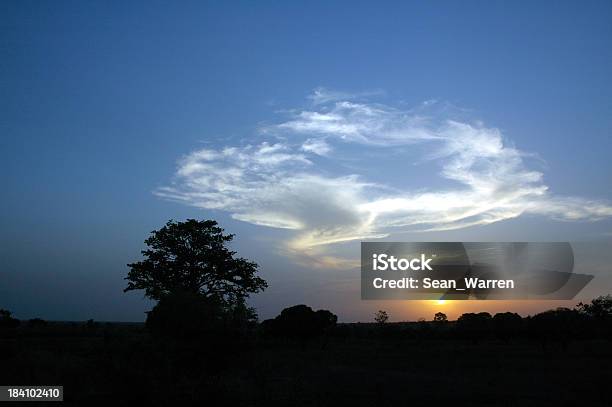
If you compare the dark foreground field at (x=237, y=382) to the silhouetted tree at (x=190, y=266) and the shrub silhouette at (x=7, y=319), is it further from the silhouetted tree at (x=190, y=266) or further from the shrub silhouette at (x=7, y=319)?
the shrub silhouette at (x=7, y=319)

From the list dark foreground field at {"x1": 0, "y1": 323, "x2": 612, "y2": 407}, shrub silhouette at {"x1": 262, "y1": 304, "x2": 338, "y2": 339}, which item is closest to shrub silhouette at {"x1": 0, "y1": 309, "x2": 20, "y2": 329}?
shrub silhouette at {"x1": 262, "y1": 304, "x2": 338, "y2": 339}

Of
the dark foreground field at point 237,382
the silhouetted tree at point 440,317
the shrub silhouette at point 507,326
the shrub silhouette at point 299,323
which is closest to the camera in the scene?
the dark foreground field at point 237,382

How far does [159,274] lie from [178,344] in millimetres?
A: 16347

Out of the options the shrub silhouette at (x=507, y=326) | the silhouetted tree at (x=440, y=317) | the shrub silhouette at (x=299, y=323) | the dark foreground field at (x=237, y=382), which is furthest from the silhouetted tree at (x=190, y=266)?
the silhouetted tree at (x=440, y=317)

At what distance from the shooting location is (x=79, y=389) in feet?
57.7

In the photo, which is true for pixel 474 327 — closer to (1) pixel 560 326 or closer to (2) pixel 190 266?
(1) pixel 560 326

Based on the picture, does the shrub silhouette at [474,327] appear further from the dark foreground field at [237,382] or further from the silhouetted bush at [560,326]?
the dark foreground field at [237,382]

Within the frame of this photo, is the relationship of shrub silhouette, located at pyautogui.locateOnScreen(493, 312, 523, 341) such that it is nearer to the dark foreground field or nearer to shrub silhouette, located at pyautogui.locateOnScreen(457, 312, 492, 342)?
shrub silhouette, located at pyautogui.locateOnScreen(457, 312, 492, 342)

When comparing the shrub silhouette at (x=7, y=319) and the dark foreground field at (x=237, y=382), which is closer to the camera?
the dark foreground field at (x=237, y=382)

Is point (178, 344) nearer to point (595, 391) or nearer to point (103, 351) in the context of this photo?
point (103, 351)

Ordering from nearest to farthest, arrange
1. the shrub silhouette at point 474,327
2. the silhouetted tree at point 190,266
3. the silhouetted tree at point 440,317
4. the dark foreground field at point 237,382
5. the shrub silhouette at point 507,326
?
the dark foreground field at point 237,382
the silhouetted tree at point 190,266
the shrub silhouette at point 507,326
the shrub silhouette at point 474,327
the silhouetted tree at point 440,317

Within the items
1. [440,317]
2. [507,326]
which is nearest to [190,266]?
[507,326]

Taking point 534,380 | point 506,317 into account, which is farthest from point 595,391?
point 506,317

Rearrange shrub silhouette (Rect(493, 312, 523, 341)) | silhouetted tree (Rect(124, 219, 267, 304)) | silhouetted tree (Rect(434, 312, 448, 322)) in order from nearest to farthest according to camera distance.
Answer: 1. silhouetted tree (Rect(124, 219, 267, 304))
2. shrub silhouette (Rect(493, 312, 523, 341))
3. silhouetted tree (Rect(434, 312, 448, 322))
